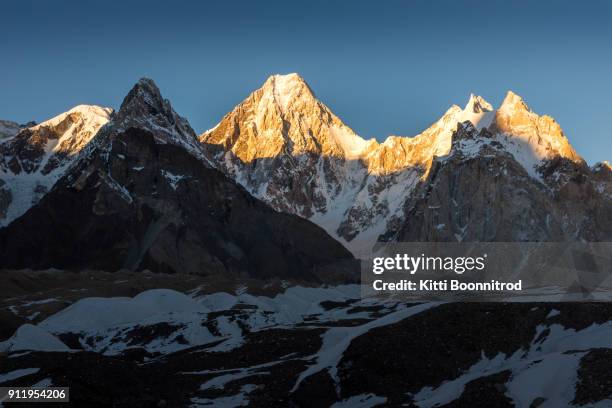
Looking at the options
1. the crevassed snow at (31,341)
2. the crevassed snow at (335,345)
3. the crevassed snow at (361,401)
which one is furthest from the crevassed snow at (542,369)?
the crevassed snow at (31,341)

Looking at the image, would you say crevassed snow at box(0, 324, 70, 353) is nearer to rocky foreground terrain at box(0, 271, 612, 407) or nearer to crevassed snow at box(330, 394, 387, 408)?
rocky foreground terrain at box(0, 271, 612, 407)

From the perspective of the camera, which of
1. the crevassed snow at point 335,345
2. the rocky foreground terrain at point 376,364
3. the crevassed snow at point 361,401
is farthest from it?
the crevassed snow at point 335,345

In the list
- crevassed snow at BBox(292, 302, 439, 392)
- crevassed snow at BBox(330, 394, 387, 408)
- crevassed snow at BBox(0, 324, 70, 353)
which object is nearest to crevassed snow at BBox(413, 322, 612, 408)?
crevassed snow at BBox(330, 394, 387, 408)

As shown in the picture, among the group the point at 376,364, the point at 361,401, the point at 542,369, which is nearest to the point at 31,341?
the point at 376,364

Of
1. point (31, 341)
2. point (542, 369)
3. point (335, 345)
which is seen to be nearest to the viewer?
point (542, 369)

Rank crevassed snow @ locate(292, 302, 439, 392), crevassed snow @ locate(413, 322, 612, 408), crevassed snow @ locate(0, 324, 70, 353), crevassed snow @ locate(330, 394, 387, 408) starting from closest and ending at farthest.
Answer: crevassed snow @ locate(413, 322, 612, 408) < crevassed snow @ locate(330, 394, 387, 408) < crevassed snow @ locate(292, 302, 439, 392) < crevassed snow @ locate(0, 324, 70, 353)

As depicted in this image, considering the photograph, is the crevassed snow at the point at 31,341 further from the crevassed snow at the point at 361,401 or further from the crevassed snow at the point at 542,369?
the crevassed snow at the point at 542,369

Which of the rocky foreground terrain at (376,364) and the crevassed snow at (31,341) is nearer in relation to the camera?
the rocky foreground terrain at (376,364)

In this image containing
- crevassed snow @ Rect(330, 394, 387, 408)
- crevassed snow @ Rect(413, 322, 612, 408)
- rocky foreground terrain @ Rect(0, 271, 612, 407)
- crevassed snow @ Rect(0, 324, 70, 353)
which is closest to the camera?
crevassed snow @ Rect(413, 322, 612, 408)

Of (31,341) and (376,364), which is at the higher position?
(31,341)

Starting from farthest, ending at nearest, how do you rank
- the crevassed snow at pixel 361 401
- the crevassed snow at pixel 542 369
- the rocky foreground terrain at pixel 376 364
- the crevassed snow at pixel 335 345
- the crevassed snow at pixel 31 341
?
the crevassed snow at pixel 31 341
the crevassed snow at pixel 335 345
the crevassed snow at pixel 361 401
the rocky foreground terrain at pixel 376 364
the crevassed snow at pixel 542 369

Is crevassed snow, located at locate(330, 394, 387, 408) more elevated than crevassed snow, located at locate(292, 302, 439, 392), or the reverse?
crevassed snow, located at locate(292, 302, 439, 392)

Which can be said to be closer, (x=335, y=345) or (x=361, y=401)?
(x=361, y=401)

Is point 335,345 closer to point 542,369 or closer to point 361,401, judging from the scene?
point 361,401
